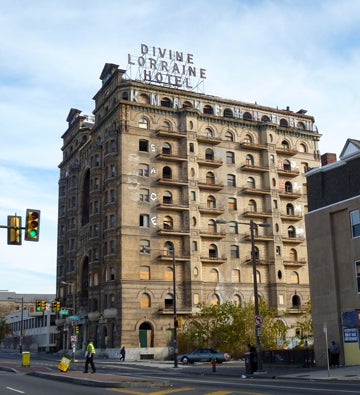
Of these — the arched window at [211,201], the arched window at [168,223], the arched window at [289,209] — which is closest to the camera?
the arched window at [168,223]

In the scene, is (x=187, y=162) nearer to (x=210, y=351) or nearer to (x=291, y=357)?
(x=210, y=351)

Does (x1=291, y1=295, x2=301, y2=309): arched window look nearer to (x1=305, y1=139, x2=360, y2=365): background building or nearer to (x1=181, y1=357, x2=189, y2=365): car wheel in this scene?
(x1=181, y1=357, x2=189, y2=365): car wheel

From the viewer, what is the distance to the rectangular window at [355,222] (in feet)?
115

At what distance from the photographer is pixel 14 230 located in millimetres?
20594

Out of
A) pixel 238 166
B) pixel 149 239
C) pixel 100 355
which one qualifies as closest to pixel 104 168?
pixel 149 239

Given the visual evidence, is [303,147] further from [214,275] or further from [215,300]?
[215,300]

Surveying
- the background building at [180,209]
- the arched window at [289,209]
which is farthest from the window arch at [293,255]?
the arched window at [289,209]

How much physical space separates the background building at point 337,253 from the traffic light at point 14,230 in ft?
68.1

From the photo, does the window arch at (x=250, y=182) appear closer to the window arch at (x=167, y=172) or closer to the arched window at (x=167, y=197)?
the window arch at (x=167, y=172)

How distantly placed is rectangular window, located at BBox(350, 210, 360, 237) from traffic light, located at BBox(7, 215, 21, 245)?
2207 cm

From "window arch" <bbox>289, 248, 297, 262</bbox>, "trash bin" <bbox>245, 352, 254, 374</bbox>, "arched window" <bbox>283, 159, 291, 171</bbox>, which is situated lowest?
"trash bin" <bbox>245, 352, 254, 374</bbox>

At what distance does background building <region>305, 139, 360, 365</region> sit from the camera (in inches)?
1368

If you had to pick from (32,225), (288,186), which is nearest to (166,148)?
(288,186)

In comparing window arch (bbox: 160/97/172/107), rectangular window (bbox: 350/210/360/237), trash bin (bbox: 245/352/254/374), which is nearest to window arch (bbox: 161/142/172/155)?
window arch (bbox: 160/97/172/107)
